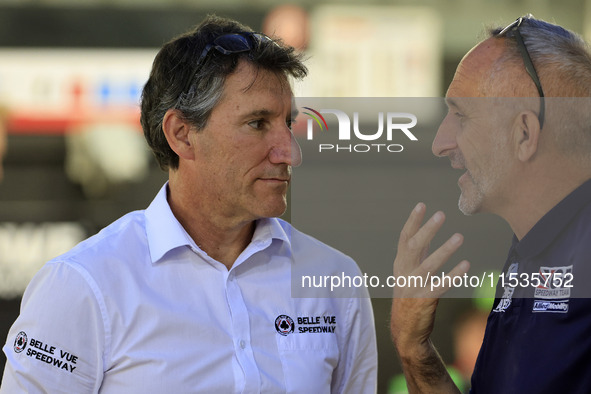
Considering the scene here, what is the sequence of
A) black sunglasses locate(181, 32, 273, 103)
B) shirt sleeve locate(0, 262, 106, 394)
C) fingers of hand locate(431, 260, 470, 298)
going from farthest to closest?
black sunglasses locate(181, 32, 273, 103)
shirt sleeve locate(0, 262, 106, 394)
fingers of hand locate(431, 260, 470, 298)

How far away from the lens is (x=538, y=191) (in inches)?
68.5

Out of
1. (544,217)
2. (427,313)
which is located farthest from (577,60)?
(427,313)

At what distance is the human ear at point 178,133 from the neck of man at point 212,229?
4.1 inches

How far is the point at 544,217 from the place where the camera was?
5.72ft

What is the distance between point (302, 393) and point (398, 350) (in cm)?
30

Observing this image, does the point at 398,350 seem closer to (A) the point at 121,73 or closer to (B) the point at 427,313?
(B) the point at 427,313

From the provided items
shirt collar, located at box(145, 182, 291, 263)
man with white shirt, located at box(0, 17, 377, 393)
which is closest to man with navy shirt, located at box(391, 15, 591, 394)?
man with white shirt, located at box(0, 17, 377, 393)

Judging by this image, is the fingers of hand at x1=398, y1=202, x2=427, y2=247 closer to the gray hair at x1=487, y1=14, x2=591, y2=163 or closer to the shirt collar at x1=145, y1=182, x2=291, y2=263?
the gray hair at x1=487, y1=14, x2=591, y2=163

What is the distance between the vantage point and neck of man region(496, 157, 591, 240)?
1698 mm

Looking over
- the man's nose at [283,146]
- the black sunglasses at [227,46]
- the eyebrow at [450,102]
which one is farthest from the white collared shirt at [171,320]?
the eyebrow at [450,102]

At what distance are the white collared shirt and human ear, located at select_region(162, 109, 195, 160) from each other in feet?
0.47

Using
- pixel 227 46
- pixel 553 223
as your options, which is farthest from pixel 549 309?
pixel 227 46

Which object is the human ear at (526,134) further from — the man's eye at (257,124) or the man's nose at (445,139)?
the man's eye at (257,124)

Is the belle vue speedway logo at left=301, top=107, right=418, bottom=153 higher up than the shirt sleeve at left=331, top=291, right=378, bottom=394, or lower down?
higher up
